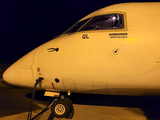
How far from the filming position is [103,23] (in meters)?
4.31

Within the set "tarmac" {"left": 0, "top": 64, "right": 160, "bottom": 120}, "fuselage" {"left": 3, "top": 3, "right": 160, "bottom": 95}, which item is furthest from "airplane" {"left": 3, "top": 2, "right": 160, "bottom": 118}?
"tarmac" {"left": 0, "top": 64, "right": 160, "bottom": 120}

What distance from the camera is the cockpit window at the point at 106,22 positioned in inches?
164

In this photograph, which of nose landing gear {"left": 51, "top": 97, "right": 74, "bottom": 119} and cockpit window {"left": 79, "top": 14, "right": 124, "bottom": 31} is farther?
nose landing gear {"left": 51, "top": 97, "right": 74, "bottom": 119}

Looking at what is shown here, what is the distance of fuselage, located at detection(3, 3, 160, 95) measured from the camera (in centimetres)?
378

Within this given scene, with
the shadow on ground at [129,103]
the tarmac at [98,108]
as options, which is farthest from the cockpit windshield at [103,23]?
the shadow on ground at [129,103]

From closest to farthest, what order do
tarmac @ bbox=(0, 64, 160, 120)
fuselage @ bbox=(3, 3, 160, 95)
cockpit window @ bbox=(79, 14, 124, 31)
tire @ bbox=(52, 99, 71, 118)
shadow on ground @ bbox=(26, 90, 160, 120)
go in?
1. fuselage @ bbox=(3, 3, 160, 95)
2. cockpit window @ bbox=(79, 14, 124, 31)
3. tire @ bbox=(52, 99, 71, 118)
4. tarmac @ bbox=(0, 64, 160, 120)
5. shadow on ground @ bbox=(26, 90, 160, 120)

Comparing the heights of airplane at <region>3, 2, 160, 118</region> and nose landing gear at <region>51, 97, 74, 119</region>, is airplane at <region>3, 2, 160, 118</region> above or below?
above

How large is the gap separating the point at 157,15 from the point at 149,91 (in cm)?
243

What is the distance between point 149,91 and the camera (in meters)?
4.07

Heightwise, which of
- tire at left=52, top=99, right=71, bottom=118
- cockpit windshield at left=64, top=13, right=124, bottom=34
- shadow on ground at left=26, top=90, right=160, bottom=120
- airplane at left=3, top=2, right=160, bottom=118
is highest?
cockpit windshield at left=64, top=13, right=124, bottom=34

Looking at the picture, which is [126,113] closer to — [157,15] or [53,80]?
[53,80]

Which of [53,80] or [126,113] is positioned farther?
[126,113]

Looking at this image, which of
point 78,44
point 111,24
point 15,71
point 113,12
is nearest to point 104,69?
point 78,44

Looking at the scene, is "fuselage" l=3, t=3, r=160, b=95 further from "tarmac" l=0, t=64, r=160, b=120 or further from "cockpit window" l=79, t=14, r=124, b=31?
"tarmac" l=0, t=64, r=160, b=120
